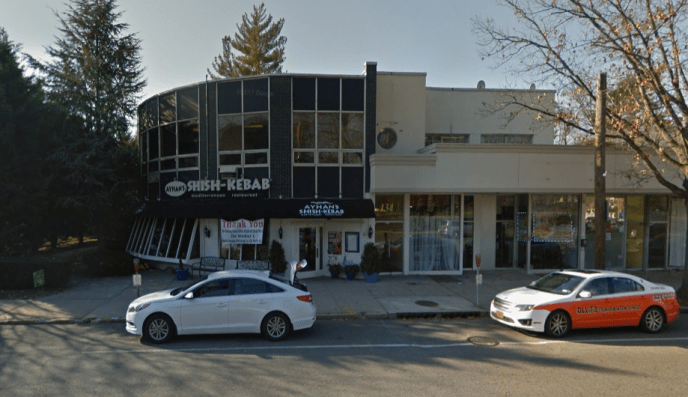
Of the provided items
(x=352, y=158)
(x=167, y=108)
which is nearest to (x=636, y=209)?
(x=352, y=158)

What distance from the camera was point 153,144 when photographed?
19.5 meters

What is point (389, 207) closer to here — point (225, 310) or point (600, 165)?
point (600, 165)

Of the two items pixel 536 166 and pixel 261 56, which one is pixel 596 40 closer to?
pixel 536 166

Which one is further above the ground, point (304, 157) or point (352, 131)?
point (352, 131)

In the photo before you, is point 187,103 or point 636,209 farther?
point 636,209

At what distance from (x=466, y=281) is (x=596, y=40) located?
9.00m

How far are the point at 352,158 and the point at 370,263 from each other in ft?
13.8

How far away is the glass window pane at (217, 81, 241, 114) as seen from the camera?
54.3 feet

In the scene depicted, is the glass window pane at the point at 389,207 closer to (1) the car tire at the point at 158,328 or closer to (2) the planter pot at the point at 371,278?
(2) the planter pot at the point at 371,278

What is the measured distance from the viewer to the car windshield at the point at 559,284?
32.2ft

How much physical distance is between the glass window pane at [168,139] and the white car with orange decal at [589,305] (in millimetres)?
14628

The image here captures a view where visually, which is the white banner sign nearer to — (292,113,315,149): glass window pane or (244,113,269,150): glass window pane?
(244,113,269,150): glass window pane

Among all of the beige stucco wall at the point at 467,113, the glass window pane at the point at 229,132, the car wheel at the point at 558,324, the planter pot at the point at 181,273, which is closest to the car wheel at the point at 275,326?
the car wheel at the point at 558,324

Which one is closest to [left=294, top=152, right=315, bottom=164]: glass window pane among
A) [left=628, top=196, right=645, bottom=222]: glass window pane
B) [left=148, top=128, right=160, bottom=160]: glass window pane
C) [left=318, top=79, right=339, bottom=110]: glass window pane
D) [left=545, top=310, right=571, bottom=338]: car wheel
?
[left=318, top=79, right=339, bottom=110]: glass window pane
